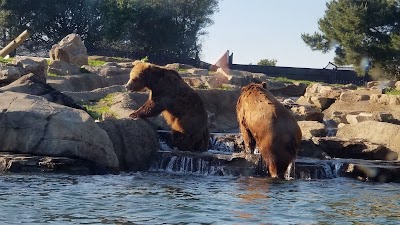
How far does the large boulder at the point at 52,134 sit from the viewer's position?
1456 centimetres

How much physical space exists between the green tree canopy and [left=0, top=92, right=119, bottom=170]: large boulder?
42.0m

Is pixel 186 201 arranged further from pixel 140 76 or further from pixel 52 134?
pixel 140 76

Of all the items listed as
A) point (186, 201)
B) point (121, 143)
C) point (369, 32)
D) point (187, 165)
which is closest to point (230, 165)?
point (187, 165)

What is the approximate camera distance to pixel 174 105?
17.7m

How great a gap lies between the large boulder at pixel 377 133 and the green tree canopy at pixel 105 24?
36.0 meters

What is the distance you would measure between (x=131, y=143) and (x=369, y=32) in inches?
1695

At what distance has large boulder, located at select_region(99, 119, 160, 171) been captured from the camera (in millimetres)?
16453

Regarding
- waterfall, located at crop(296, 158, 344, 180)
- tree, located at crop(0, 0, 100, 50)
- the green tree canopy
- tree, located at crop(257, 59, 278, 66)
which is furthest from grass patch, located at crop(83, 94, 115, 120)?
tree, located at crop(257, 59, 278, 66)

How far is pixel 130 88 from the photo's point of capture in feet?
60.3

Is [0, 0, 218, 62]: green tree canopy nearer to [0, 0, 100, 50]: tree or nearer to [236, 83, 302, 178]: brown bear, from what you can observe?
[0, 0, 100, 50]: tree

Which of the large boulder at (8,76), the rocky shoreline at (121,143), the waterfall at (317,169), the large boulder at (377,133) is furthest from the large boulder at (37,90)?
the large boulder at (377,133)

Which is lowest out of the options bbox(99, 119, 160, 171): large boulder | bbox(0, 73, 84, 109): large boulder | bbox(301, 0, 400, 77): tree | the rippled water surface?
the rippled water surface

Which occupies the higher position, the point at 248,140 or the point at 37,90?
the point at 37,90

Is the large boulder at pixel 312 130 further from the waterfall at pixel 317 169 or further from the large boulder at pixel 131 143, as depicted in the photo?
the large boulder at pixel 131 143
